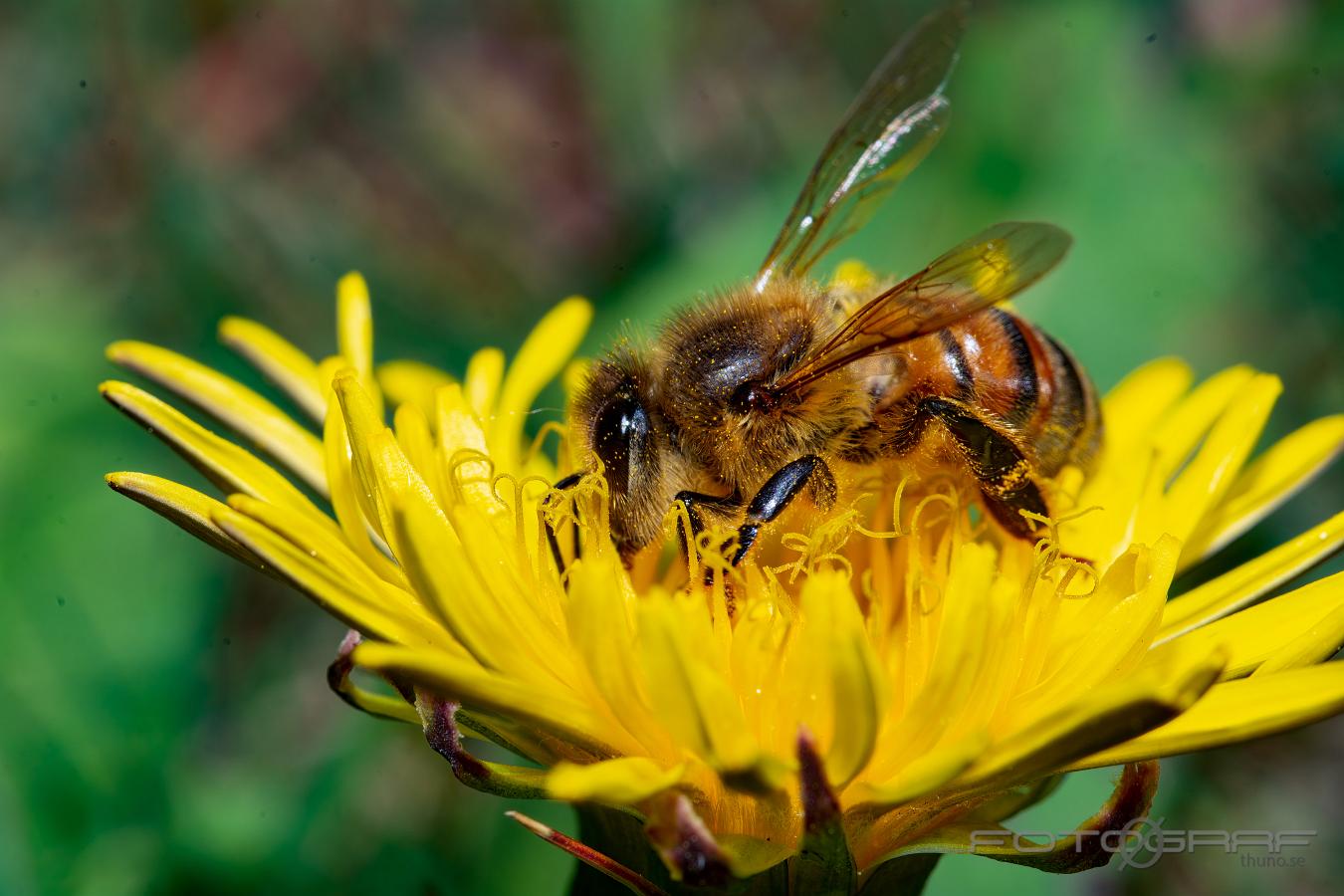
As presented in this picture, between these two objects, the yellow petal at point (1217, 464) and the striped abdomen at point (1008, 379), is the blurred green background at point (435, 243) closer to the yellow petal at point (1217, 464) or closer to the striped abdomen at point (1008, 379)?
the yellow petal at point (1217, 464)

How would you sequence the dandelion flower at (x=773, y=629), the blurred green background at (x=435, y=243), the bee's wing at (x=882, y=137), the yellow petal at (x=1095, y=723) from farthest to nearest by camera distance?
the blurred green background at (x=435, y=243)
the bee's wing at (x=882, y=137)
the dandelion flower at (x=773, y=629)
the yellow petal at (x=1095, y=723)

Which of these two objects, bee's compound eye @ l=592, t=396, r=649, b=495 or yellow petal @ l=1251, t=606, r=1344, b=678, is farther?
bee's compound eye @ l=592, t=396, r=649, b=495

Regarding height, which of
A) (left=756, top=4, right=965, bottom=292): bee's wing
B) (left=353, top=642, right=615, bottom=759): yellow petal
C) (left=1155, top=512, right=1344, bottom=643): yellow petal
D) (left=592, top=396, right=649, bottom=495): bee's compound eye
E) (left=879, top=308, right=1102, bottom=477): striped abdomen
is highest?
(left=756, top=4, right=965, bottom=292): bee's wing

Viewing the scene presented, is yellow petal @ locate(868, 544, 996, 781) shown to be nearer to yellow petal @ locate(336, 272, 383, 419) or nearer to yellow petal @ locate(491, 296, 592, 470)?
yellow petal @ locate(491, 296, 592, 470)

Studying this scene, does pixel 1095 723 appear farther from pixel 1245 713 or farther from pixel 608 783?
pixel 608 783

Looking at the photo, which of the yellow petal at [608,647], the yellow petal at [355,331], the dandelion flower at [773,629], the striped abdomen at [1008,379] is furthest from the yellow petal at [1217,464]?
the yellow petal at [355,331]

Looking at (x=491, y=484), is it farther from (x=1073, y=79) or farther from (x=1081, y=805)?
(x=1073, y=79)

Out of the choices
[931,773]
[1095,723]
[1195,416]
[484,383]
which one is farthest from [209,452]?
[1195,416]

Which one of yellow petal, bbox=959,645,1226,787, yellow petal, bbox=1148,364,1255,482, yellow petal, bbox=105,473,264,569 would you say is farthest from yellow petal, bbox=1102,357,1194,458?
yellow petal, bbox=105,473,264,569
